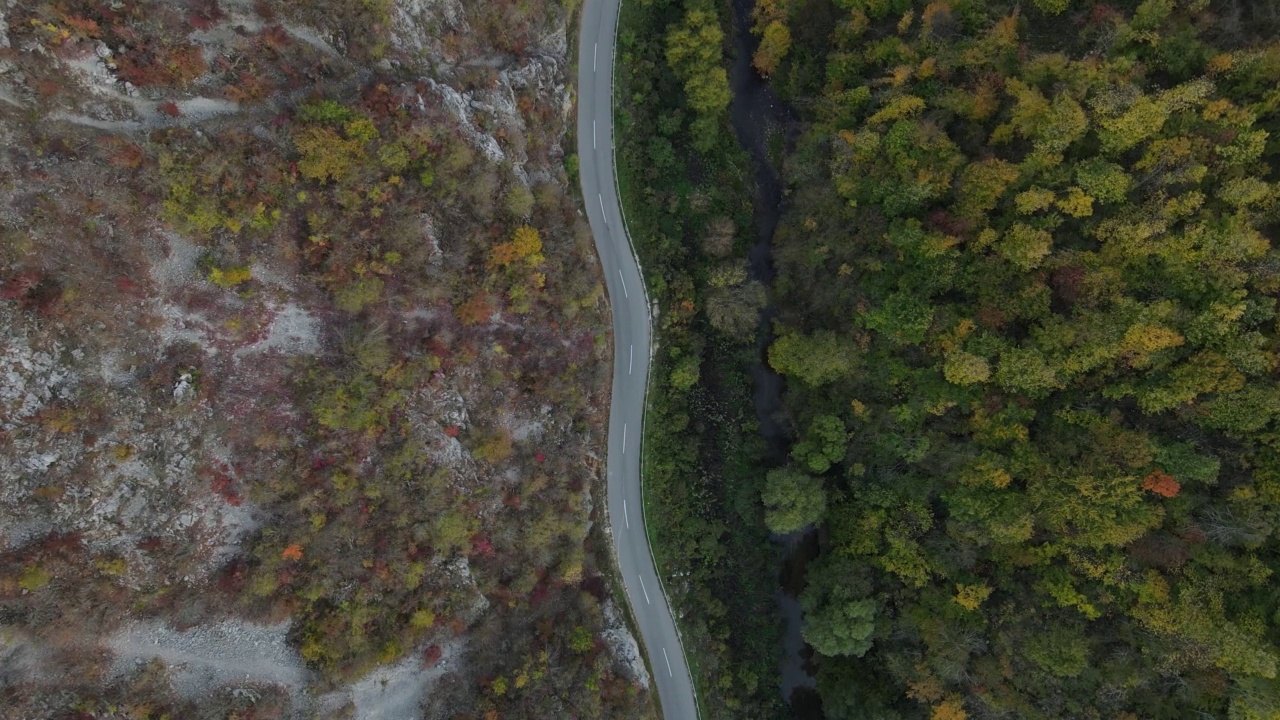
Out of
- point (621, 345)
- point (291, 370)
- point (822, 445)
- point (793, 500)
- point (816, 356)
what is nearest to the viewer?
point (291, 370)

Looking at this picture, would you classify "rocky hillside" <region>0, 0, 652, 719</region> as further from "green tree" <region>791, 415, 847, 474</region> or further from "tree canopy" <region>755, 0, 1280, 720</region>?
"tree canopy" <region>755, 0, 1280, 720</region>

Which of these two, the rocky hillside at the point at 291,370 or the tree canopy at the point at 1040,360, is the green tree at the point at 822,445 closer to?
the tree canopy at the point at 1040,360

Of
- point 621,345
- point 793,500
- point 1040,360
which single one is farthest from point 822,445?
point 621,345

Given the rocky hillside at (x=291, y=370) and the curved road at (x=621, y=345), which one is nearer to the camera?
the rocky hillside at (x=291, y=370)

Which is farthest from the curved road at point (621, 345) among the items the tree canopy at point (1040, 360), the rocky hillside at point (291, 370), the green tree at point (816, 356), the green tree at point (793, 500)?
the tree canopy at point (1040, 360)

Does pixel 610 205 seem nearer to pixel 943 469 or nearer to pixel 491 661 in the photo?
pixel 943 469

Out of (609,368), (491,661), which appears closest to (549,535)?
(491,661)

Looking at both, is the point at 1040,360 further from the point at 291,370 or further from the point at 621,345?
the point at 291,370
